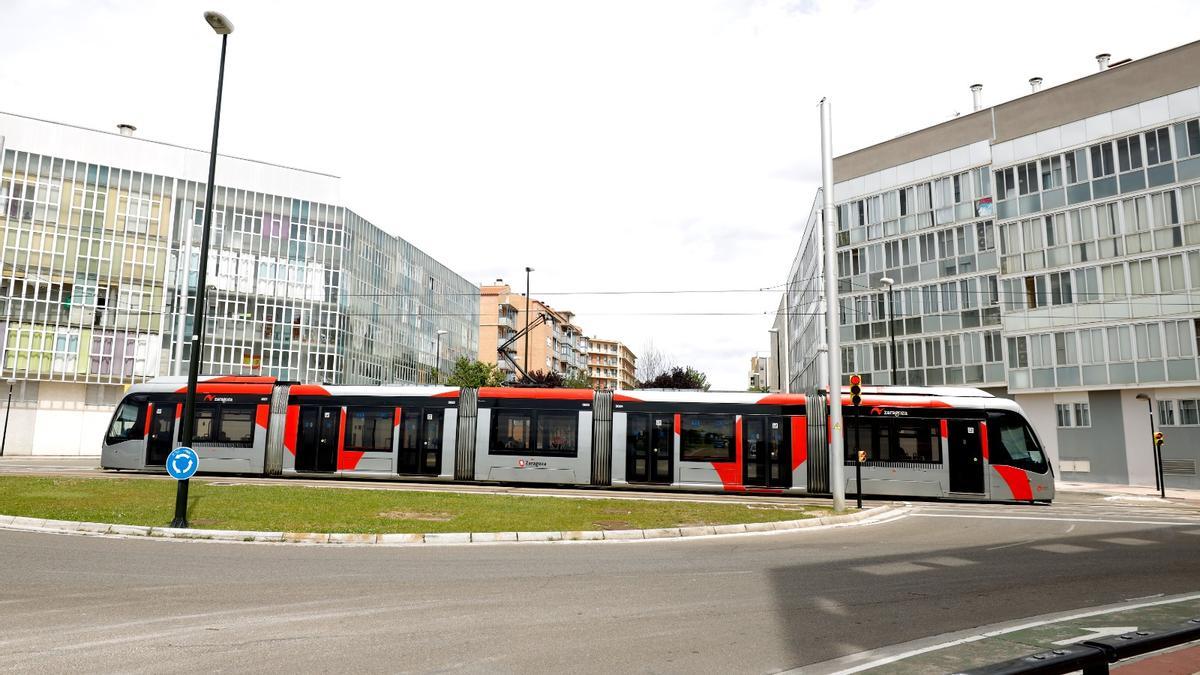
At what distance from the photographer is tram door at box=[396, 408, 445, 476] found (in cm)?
2202

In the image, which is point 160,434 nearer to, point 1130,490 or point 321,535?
point 321,535

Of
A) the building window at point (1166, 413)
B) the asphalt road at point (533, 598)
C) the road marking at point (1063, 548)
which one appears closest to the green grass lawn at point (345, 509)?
the asphalt road at point (533, 598)

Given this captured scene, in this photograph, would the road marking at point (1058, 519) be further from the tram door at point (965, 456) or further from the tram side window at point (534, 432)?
the tram side window at point (534, 432)

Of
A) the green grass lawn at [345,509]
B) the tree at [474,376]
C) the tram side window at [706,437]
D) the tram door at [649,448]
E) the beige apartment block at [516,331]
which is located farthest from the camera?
the beige apartment block at [516,331]

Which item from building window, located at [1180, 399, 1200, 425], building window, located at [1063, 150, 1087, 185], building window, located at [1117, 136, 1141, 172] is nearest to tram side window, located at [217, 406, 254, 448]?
building window, located at [1180, 399, 1200, 425]

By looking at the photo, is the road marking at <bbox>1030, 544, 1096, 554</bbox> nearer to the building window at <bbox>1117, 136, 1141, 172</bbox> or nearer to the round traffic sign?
the round traffic sign

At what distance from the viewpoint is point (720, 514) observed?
14938mm

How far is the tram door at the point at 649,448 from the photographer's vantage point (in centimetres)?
2125

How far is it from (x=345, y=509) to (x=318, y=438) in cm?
889

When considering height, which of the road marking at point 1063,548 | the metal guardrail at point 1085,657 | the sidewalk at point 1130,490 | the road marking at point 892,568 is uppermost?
the metal guardrail at point 1085,657

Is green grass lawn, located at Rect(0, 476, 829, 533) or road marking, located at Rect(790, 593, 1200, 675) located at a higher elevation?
green grass lawn, located at Rect(0, 476, 829, 533)

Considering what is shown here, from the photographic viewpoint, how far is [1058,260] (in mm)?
37000

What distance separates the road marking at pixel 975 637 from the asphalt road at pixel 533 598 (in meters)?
0.18

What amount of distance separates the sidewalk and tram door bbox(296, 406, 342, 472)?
26.1m
